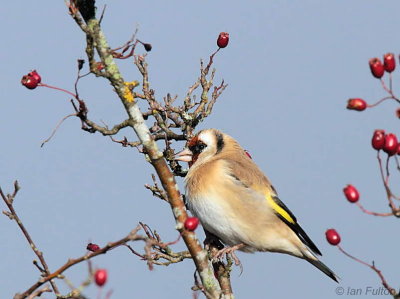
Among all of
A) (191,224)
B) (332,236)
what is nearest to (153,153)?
(191,224)

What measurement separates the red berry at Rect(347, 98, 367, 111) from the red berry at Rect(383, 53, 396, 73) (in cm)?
26

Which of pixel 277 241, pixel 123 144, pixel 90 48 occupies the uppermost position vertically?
pixel 90 48

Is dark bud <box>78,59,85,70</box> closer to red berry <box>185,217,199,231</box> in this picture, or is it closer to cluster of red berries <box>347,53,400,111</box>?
red berry <box>185,217,199,231</box>

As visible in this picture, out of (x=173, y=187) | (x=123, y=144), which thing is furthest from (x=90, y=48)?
(x=123, y=144)

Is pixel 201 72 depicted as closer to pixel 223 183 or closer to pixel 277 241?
pixel 223 183

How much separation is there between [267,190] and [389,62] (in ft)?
Answer: 8.59

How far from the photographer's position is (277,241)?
20.3 feet

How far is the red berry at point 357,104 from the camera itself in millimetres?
3768

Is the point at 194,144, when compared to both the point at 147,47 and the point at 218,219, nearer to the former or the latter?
the point at 218,219

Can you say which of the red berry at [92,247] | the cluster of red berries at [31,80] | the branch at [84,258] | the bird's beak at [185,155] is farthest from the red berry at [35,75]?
the bird's beak at [185,155]

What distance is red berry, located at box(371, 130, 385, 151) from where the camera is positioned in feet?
11.7

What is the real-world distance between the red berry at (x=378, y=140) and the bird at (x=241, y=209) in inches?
98.2

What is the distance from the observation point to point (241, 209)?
616cm

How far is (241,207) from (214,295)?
1.74m
